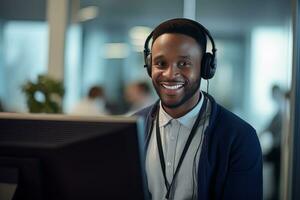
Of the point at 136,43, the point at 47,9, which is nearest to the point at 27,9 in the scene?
the point at 47,9

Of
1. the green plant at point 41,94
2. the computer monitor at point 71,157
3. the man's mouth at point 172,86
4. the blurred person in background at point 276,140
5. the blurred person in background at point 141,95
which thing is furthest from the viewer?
the blurred person in background at point 141,95

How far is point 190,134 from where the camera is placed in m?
1.58

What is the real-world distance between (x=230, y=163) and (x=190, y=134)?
0.17 meters

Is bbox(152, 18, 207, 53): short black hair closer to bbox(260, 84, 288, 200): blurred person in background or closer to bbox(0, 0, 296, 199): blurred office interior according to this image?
bbox(0, 0, 296, 199): blurred office interior

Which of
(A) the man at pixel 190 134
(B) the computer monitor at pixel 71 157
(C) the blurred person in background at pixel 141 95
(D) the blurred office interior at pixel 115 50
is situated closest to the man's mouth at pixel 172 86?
(A) the man at pixel 190 134

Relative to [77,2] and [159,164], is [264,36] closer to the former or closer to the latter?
[77,2]

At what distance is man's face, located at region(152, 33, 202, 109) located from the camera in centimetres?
158

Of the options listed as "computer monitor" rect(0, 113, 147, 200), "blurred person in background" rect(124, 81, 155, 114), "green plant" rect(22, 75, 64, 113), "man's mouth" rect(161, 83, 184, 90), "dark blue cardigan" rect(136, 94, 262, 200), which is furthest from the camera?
"blurred person in background" rect(124, 81, 155, 114)

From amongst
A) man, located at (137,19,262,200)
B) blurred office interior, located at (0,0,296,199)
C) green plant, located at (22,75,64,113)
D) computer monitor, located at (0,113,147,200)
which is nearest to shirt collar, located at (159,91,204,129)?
man, located at (137,19,262,200)

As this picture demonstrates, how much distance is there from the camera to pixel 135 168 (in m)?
1.01

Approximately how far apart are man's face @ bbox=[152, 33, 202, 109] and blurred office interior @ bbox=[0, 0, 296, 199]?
2828 millimetres

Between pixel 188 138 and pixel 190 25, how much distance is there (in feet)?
1.23

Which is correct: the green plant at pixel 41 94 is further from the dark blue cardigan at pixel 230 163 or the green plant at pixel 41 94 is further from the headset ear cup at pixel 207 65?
the dark blue cardigan at pixel 230 163

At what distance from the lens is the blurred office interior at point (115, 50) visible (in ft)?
15.2
